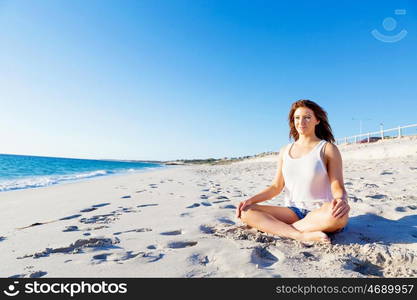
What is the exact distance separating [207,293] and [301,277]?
2.11 ft

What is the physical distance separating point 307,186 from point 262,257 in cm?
→ 97

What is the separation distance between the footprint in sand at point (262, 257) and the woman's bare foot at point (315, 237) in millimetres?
423

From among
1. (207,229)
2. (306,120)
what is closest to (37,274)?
(207,229)

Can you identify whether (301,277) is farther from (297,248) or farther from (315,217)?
(315,217)

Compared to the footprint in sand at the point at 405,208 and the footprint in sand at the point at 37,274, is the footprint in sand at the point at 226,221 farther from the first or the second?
the footprint in sand at the point at 405,208

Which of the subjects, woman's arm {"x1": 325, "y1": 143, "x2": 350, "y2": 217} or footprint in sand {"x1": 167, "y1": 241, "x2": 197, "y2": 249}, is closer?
woman's arm {"x1": 325, "y1": 143, "x2": 350, "y2": 217}

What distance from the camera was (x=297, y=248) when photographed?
231 cm

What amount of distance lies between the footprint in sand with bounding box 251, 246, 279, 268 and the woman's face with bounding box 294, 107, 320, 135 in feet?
4.37

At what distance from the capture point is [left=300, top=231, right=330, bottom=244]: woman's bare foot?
2332mm

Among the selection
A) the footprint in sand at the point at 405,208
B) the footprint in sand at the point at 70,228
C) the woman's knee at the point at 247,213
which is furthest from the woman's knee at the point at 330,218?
the footprint in sand at the point at 70,228

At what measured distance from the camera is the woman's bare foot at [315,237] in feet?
7.65

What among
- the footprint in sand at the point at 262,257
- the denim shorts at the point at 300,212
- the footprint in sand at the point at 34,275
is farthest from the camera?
the denim shorts at the point at 300,212

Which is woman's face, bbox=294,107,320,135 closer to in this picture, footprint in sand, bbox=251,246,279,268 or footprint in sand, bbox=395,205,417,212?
footprint in sand, bbox=251,246,279,268

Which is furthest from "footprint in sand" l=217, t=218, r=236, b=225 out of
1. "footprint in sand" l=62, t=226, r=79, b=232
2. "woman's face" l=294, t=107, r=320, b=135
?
"footprint in sand" l=62, t=226, r=79, b=232
